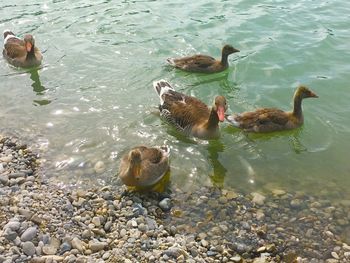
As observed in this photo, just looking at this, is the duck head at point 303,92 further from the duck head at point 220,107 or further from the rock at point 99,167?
A: the rock at point 99,167

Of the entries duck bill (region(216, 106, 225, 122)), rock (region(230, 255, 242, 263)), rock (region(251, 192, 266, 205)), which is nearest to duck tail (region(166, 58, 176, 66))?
duck bill (region(216, 106, 225, 122))

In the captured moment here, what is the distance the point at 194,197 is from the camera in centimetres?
838

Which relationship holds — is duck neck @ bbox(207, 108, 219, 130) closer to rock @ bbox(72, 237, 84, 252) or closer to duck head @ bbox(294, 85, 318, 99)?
duck head @ bbox(294, 85, 318, 99)

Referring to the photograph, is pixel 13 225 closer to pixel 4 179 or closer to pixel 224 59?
pixel 4 179

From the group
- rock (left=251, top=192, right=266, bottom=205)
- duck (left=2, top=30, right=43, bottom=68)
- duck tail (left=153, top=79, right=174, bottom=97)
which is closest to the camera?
rock (left=251, top=192, right=266, bottom=205)

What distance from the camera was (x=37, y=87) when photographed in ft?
41.7

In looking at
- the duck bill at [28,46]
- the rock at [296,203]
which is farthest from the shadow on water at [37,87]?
the rock at [296,203]

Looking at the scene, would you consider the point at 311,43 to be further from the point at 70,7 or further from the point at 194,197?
the point at 70,7

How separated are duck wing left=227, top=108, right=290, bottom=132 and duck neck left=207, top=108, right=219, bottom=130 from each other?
567mm

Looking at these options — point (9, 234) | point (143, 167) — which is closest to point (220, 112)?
point (143, 167)

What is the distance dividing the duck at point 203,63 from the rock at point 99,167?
15.6 feet

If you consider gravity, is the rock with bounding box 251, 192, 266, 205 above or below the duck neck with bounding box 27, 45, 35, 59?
below

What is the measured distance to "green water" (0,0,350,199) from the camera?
9.32 m

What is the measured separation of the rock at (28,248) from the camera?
645 cm
